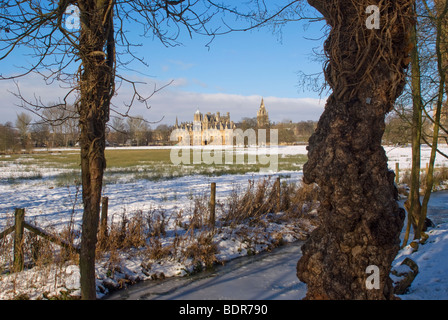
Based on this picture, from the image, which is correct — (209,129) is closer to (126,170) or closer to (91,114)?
(126,170)

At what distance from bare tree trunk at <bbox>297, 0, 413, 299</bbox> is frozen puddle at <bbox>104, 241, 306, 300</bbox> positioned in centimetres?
276

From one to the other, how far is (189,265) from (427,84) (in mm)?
6508

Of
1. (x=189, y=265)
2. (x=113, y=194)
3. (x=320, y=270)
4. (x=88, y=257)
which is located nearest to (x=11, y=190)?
(x=113, y=194)

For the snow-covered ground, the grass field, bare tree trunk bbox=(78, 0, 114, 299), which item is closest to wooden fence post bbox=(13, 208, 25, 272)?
the snow-covered ground

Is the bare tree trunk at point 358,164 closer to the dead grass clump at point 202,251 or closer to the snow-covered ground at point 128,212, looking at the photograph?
the snow-covered ground at point 128,212

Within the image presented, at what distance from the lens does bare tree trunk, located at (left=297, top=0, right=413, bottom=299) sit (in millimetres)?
3082

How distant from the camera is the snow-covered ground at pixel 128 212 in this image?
18.7 ft

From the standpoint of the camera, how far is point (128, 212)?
1086cm

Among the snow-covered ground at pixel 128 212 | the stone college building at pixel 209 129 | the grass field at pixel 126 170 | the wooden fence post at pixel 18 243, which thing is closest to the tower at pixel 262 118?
the stone college building at pixel 209 129

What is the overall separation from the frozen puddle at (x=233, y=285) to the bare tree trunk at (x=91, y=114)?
3.35 m

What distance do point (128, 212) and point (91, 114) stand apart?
8004mm

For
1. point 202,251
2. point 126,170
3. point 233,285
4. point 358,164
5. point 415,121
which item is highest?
point 415,121

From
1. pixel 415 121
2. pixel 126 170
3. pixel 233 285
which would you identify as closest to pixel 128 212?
pixel 233 285
